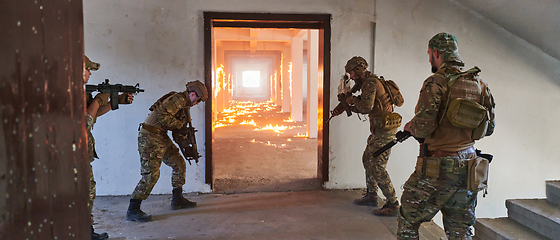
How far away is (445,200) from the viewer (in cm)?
223

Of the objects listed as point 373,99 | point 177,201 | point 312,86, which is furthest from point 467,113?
point 312,86

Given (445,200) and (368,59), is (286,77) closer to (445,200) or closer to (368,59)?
(368,59)

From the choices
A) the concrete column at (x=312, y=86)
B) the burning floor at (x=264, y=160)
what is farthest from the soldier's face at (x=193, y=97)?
the concrete column at (x=312, y=86)

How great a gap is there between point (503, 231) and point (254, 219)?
7.55 ft

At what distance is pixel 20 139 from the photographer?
0.66 m

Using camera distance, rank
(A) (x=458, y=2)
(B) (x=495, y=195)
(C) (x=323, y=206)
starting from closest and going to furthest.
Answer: (C) (x=323, y=206), (A) (x=458, y=2), (B) (x=495, y=195)

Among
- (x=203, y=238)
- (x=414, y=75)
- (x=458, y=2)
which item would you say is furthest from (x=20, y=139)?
(x=458, y=2)

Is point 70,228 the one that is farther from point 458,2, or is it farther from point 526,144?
point 526,144

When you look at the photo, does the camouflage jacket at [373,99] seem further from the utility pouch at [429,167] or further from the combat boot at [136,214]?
the combat boot at [136,214]

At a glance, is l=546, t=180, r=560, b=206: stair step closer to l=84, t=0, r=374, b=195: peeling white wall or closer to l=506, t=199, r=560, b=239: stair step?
l=506, t=199, r=560, b=239: stair step

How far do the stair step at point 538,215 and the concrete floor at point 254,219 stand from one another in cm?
70

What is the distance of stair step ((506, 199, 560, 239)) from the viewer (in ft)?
8.59

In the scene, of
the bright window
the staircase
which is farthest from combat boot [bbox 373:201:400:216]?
the bright window

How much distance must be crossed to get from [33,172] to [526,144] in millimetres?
5726
